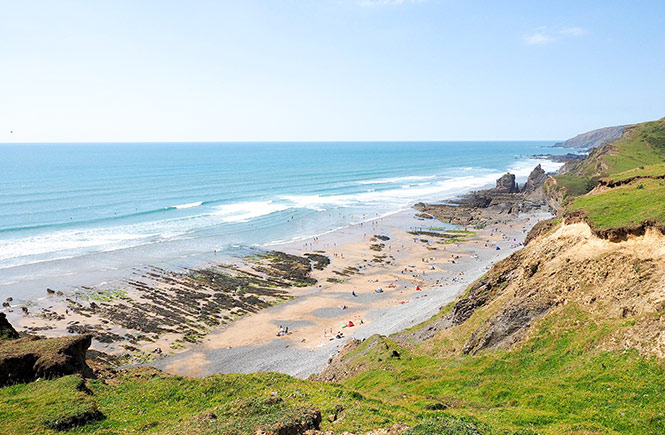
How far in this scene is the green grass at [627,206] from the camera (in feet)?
81.9

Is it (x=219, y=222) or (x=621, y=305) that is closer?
(x=621, y=305)

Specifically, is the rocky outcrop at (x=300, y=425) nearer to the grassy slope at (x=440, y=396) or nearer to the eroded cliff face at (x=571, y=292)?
the grassy slope at (x=440, y=396)

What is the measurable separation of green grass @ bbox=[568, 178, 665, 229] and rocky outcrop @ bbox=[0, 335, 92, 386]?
32.4m

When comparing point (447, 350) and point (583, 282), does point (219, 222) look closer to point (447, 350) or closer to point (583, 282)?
point (447, 350)

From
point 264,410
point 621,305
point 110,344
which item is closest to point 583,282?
point 621,305

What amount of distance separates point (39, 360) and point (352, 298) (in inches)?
1599

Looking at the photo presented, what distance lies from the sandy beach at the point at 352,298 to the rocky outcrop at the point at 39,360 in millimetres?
17783

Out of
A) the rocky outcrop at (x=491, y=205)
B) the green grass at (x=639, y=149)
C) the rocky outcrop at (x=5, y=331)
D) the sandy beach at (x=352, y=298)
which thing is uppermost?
the green grass at (x=639, y=149)

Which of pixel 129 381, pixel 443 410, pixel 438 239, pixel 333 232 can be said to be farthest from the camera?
pixel 333 232

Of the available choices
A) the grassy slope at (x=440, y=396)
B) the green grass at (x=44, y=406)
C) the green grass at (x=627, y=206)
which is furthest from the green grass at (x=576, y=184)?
the green grass at (x=44, y=406)

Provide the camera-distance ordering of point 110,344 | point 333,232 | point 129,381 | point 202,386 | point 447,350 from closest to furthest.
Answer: point 202,386
point 129,381
point 447,350
point 110,344
point 333,232

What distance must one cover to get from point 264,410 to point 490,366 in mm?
13466

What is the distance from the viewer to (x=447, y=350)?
93.6 ft

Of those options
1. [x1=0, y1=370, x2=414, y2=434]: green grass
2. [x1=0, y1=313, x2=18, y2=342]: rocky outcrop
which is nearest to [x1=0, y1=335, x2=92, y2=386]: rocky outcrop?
[x1=0, y1=370, x2=414, y2=434]: green grass
